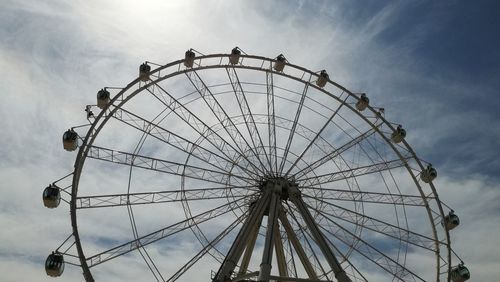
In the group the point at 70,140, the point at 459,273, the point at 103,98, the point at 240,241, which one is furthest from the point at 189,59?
the point at 459,273

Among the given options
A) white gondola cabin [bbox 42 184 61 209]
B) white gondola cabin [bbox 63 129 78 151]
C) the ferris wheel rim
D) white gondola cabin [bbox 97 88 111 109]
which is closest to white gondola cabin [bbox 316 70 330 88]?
the ferris wheel rim

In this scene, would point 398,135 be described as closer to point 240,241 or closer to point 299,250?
point 299,250

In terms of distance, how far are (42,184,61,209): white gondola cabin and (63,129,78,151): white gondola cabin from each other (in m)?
2.41

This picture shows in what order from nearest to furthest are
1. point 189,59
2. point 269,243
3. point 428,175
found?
1. point 269,243
2. point 189,59
3. point 428,175

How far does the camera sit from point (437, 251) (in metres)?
24.9

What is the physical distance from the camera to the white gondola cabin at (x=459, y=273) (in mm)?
23500

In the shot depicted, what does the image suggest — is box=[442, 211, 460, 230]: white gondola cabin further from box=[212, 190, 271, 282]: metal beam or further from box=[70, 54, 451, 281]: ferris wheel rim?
box=[212, 190, 271, 282]: metal beam

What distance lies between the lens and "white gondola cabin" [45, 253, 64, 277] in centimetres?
1938

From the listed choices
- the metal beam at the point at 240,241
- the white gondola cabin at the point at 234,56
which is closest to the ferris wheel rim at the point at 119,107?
the white gondola cabin at the point at 234,56

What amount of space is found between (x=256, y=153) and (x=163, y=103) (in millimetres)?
6317

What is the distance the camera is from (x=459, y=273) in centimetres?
2366

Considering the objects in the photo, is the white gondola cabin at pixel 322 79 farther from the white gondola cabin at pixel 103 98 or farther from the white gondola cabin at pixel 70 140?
the white gondola cabin at pixel 70 140

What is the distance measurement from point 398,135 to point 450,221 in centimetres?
627

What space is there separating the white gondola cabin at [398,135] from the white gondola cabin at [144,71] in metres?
16.2
